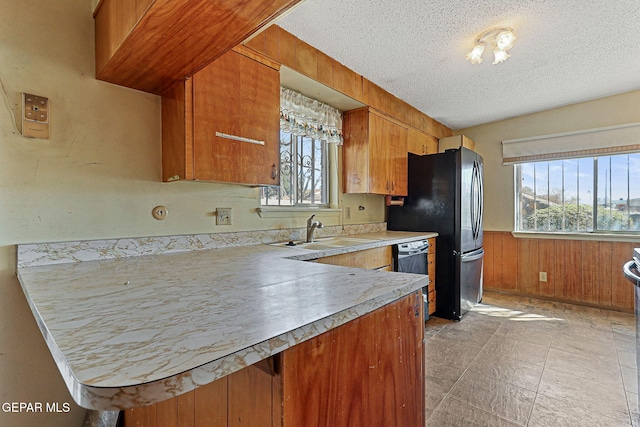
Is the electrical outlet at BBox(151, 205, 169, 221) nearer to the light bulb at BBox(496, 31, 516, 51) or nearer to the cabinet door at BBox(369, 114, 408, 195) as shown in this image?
the cabinet door at BBox(369, 114, 408, 195)

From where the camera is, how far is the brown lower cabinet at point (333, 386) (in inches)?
25.1

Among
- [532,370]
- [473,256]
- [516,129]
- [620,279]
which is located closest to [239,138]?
[532,370]

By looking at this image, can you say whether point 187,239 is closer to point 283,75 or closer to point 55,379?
point 55,379

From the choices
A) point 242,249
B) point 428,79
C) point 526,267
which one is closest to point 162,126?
point 242,249

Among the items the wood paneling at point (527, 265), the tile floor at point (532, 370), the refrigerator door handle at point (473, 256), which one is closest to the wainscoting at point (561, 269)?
the wood paneling at point (527, 265)

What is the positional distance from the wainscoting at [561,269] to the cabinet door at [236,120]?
3.60 meters

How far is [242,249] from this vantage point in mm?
1833

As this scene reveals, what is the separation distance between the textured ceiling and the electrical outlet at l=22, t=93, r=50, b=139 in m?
1.36

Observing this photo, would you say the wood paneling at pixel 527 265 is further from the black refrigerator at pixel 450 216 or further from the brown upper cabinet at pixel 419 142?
the brown upper cabinet at pixel 419 142

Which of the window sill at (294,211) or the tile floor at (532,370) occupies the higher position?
the window sill at (294,211)

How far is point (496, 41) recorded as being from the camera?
210 cm

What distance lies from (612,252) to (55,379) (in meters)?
4.81

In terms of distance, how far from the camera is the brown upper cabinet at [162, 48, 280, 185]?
4.83ft

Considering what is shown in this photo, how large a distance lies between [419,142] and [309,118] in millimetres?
1648
